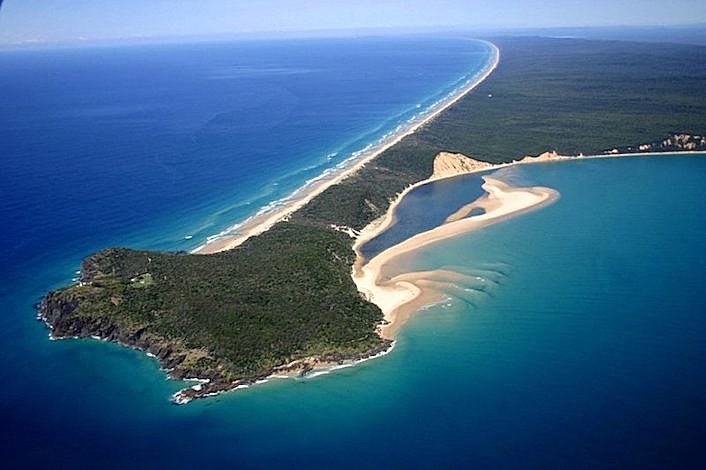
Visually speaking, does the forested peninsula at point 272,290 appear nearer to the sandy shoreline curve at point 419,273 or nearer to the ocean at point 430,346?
the sandy shoreline curve at point 419,273

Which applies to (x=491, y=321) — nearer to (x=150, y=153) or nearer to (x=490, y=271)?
(x=490, y=271)

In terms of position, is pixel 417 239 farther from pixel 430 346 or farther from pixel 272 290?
pixel 430 346

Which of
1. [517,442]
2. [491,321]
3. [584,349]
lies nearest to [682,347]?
[584,349]

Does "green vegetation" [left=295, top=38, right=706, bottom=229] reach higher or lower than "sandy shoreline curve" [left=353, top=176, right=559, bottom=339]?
higher

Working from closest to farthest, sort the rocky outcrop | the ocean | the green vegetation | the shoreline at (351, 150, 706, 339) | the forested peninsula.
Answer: the ocean, the rocky outcrop, the forested peninsula, the shoreline at (351, 150, 706, 339), the green vegetation

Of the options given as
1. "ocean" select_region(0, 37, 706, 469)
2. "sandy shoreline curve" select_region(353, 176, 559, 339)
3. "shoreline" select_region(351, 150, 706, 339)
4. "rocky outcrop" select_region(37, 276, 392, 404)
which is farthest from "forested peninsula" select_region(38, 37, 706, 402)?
"ocean" select_region(0, 37, 706, 469)

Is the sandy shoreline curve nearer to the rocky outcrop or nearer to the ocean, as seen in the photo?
the ocean

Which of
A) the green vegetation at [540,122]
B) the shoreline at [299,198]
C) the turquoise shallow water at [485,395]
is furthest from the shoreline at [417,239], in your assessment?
the shoreline at [299,198]

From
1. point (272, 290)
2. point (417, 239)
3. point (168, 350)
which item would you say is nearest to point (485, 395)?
point (272, 290)
